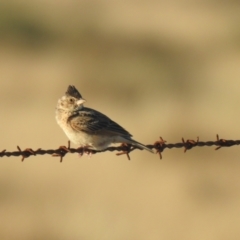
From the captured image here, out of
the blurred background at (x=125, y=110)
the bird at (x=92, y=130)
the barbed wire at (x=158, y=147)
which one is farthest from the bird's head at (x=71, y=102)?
the blurred background at (x=125, y=110)

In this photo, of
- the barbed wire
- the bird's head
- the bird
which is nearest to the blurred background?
the bird's head

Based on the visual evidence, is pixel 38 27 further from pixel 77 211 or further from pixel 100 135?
pixel 100 135

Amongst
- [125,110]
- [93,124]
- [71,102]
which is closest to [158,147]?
[93,124]

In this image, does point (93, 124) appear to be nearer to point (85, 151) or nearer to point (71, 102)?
point (85, 151)

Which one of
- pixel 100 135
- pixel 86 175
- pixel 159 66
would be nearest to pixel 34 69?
pixel 159 66

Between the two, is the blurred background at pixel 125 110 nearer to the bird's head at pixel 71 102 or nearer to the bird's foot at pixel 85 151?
the bird's head at pixel 71 102

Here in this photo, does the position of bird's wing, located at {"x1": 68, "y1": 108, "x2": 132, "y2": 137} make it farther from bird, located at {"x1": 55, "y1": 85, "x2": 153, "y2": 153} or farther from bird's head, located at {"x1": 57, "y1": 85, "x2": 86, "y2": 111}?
bird's head, located at {"x1": 57, "y1": 85, "x2": 86, "y2": 111}
